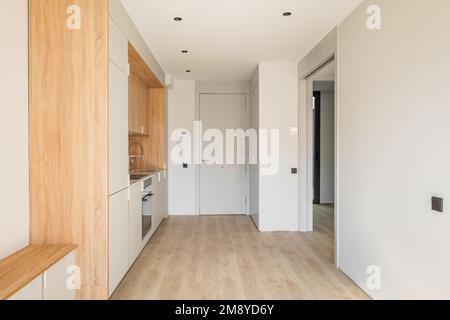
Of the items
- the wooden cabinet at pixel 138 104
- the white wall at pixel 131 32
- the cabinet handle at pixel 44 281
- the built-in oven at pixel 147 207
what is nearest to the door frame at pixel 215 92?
the wooden cabinet at pixel 138 104

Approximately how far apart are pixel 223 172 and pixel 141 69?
8.84ft

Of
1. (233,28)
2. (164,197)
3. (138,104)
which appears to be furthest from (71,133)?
(164,197)

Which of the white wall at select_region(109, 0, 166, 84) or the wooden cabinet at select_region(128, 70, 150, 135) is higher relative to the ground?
the white wall at select_region(109, 0, 166, 84)

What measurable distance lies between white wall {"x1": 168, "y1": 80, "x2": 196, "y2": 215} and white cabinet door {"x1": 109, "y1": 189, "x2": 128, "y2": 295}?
9.90 ft

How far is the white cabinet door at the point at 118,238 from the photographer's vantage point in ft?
8.34

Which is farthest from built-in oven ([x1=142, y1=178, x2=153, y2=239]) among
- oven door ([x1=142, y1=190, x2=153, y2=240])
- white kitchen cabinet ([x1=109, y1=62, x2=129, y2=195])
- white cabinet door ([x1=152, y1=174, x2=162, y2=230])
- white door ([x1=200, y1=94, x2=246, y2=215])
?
white door ([x1=200, y1=94, x2=246, y2=215])

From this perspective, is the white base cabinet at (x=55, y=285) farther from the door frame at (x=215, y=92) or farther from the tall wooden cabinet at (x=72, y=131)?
the door frame at (x=215, y=92)

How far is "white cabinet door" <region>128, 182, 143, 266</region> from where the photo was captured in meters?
3.21

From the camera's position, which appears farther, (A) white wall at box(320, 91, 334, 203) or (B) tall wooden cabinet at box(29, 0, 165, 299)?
(A) white wall at box(320, 91, 334, 203)

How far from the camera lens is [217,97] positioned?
612 centimetres

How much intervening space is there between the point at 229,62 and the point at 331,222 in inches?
128

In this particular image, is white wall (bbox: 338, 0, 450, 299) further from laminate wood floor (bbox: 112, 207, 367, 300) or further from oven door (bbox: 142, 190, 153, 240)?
oven door (bbox: 142, 190, 153, 240)
